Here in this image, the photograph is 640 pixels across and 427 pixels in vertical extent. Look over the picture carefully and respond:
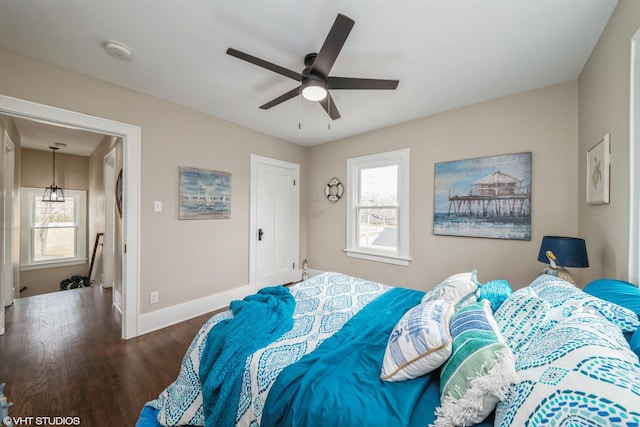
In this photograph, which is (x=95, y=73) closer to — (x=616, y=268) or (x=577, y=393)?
(x=577, y=393)

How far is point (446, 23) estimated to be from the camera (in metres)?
1.62

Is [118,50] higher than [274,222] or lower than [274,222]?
higher

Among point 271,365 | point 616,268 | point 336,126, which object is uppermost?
point 336,126

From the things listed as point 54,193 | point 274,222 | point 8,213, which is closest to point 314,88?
point 274,222

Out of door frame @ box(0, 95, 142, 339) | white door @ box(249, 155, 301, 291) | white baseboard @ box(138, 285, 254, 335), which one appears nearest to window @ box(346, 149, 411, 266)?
white door @ box(249, 155, 301, 291)

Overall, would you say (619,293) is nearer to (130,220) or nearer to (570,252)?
(570,252)

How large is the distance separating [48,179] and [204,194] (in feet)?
14.1

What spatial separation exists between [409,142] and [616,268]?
2.28 meters

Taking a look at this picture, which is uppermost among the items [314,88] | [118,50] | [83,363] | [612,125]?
[118,50]

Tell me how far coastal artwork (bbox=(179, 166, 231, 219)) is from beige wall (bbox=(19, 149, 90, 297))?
4.14 meters

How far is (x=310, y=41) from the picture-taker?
70.0 inches

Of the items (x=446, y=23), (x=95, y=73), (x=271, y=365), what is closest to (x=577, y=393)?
(x=271, y=365)

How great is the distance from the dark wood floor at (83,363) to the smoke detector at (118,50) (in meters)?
2.55

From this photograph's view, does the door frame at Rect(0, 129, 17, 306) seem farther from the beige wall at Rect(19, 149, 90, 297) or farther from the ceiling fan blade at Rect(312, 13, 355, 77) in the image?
the ceiling fan blade at Rect(312, 13, 355, 77)
